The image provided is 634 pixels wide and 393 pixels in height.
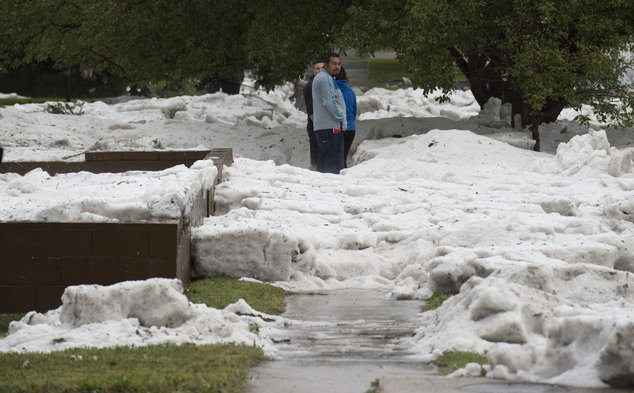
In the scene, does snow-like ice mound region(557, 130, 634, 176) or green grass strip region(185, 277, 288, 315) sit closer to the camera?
green grass strip region(185, 277, 288, 315)

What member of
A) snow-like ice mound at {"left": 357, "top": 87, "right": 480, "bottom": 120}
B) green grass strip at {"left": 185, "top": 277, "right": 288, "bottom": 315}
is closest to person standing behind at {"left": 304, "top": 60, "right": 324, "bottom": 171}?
green grass strip at {"left": 185, "top": 277, "right": 288, "bottom": 315}

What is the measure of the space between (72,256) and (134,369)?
2261 mm

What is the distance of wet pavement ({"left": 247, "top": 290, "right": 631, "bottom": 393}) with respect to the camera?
4.09 m

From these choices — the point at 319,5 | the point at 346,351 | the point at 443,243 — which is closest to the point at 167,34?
the point at 319,5

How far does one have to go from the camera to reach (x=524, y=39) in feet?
47.4

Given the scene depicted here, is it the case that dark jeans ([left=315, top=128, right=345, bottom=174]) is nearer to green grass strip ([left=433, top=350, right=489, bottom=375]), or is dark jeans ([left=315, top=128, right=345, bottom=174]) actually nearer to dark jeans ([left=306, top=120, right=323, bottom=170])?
dark jeans ([left=306, top=120, right=323, bottom=170])

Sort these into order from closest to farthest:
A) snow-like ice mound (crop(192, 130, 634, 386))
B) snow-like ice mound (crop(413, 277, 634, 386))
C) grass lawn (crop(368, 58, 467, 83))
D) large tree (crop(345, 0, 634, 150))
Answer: snow-like ice mound (crop(413, 277, 634, 386)) → snow-like ice mound (crop(192, 130, 634, 386)) → large tree (crop(345, 0, 634, 150)) → grass lawn (crop(368, 58, 467, 83))

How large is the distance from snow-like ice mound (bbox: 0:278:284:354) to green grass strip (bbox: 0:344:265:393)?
246 mm

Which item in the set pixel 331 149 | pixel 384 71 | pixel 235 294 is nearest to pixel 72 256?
pixel 235 294

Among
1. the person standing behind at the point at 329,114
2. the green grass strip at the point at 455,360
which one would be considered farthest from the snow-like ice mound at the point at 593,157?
the green grass strip at the point at 455,360

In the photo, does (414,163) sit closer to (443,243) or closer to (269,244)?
(443,243)

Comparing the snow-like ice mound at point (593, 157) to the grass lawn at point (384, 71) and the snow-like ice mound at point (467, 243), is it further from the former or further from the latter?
the grass lawn at point (384, 71)

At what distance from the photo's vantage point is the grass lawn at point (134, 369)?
4062 mm

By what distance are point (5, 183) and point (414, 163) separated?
606 cm
